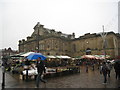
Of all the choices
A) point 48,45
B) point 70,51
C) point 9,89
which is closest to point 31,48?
point 48,45

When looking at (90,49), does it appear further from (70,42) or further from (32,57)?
(32,57)

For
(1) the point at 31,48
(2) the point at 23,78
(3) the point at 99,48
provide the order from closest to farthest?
(2) the point at 23,78, (3) the point at 99,48, (1) the point at 31,48

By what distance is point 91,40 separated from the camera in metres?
53.2

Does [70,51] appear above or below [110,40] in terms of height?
below

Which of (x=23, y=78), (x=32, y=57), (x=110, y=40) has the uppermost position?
(x=110, y=40)

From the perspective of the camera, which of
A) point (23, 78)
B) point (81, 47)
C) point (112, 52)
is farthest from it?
point (81, 47)

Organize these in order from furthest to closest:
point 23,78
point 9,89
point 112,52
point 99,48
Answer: point 99,48 < point 112,52 < point 23,78 < point 9,89

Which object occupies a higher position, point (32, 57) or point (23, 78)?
point (32, 57)

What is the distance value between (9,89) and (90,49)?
4716 centimetres

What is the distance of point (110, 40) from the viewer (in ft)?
158

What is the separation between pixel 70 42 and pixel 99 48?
15267 mm

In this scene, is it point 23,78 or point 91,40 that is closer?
point 23,78

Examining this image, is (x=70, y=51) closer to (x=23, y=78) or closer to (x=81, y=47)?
(x=81, y=47)

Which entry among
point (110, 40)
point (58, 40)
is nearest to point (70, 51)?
point (58, 40)
